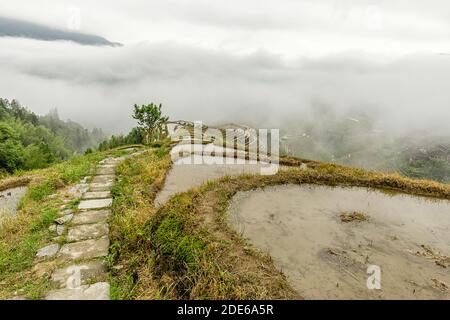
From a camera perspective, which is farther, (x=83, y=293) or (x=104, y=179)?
(x=104, y=179)

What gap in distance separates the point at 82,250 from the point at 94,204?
288 centimetres

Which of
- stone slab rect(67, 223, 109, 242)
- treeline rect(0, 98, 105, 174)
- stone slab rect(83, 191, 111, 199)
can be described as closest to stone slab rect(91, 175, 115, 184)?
stone slab rect(83, 191, 111, 199)

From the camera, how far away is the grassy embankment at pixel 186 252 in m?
5.82

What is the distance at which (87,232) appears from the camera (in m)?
7.88

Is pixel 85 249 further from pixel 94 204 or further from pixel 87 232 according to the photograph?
pixel 94 204

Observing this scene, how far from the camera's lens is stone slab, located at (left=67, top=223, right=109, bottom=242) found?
759 centimetres

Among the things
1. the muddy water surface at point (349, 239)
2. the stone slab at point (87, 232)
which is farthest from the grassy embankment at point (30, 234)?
the muddy water surface at point (349, 239)

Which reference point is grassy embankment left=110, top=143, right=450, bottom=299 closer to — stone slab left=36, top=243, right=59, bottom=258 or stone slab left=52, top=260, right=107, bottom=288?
stone slab left=52, top=260, right=107, bottom=288

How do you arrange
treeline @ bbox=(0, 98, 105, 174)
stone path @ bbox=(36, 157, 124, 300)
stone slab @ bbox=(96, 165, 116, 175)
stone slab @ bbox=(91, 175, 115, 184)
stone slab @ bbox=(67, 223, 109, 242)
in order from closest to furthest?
stone path @ bbox=(36, 157, 124, 300) → stone slab @ bbox=(67, 223, 109, 242) → stone slab @ bbox=(91, 175, 115, 184) → stone slab @ bbox=(96, 165, 116, 175) → treeline @ bbox=(0, 98, 105, 174)

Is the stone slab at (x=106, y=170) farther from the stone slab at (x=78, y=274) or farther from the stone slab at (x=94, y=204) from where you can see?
the stone slab at (x=78, y=274)

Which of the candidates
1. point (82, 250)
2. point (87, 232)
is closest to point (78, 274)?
point (82, 250)

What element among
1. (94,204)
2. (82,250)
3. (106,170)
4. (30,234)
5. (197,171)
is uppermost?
(106,170)

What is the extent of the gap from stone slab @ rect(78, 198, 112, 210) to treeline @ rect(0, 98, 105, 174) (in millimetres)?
16626
